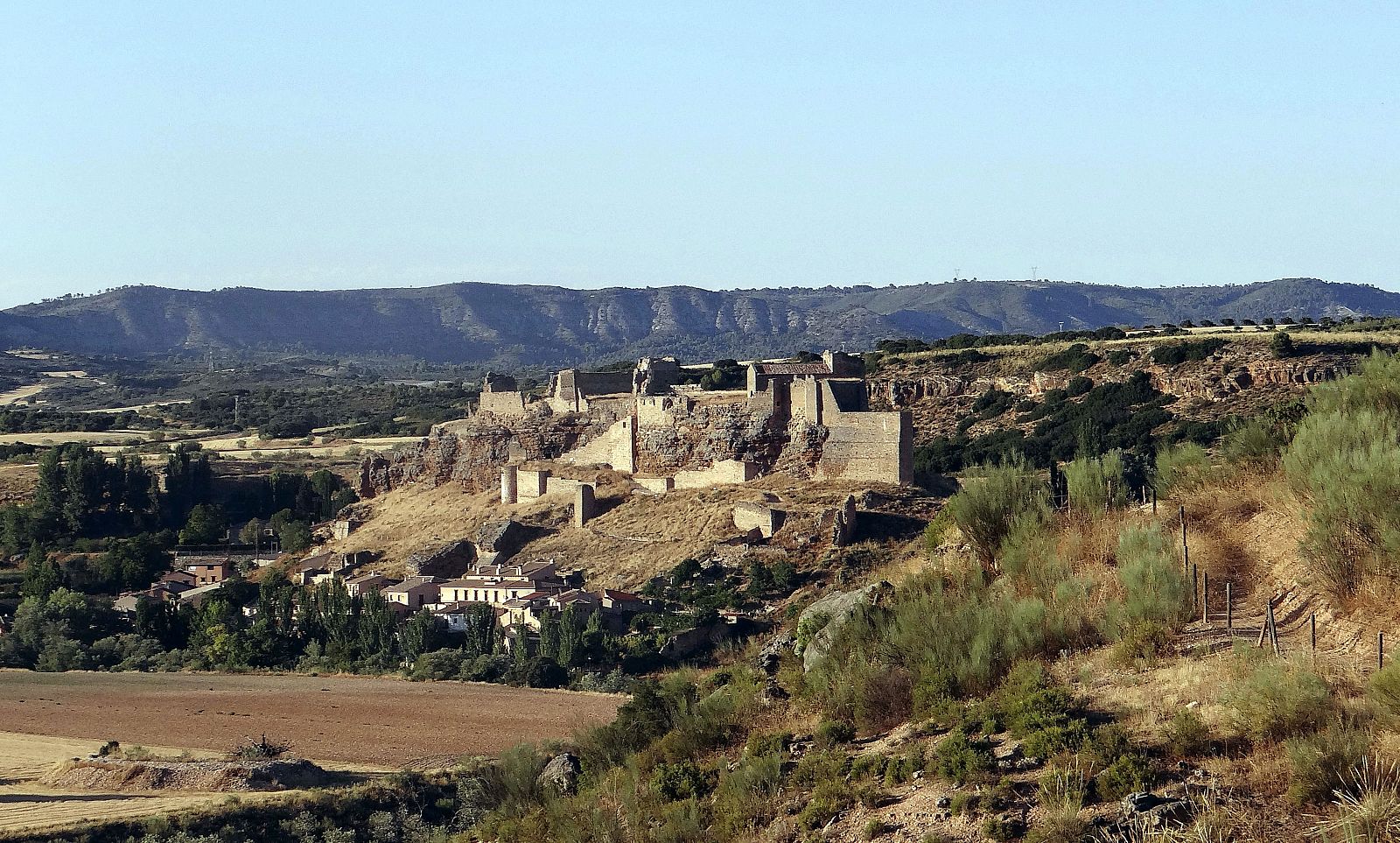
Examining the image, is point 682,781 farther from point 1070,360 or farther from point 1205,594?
point 1070,360

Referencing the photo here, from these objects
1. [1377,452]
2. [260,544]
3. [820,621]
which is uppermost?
[1377,452]

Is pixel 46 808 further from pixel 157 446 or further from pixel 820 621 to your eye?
pixel 157 446

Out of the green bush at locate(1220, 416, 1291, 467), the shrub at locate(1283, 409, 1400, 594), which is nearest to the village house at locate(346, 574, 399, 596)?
the green bush at locate(1220, 416, 1291, 467)

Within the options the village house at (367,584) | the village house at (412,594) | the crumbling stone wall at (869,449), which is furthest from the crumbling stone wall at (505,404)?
the crumbling stone wall at (869,449)

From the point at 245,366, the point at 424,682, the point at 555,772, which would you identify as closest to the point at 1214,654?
the point at 555,772

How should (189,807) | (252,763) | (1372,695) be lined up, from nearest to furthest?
(1372,695) → (189,807) → (252,763)

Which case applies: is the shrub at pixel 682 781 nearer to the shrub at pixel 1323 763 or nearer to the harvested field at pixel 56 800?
the shrub at pixel 1323 763

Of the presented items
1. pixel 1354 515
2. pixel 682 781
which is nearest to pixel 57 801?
pixel 682 781
